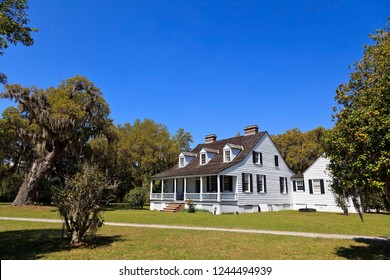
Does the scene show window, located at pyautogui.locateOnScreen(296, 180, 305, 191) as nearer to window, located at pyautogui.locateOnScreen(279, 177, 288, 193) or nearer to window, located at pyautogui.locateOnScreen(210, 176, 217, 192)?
window, located at pyautogui.locateOnScreen(279, 177, 288, 193)

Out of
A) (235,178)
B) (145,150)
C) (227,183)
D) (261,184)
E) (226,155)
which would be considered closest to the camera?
(235,178)

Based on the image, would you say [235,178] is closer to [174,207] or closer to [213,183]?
[213,183]

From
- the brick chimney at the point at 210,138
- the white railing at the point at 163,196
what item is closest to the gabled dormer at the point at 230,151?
the brick chimney at the point at 210,138

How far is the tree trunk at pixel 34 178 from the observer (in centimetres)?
2544

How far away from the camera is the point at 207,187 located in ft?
89.0

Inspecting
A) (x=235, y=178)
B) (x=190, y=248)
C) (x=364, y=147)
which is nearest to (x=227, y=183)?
(x=235, y=178)

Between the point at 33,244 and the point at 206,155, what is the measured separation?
814 inches

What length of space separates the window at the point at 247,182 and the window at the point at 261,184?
4.10ft

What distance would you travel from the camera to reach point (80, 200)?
8.56 m

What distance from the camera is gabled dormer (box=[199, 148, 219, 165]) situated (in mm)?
28516

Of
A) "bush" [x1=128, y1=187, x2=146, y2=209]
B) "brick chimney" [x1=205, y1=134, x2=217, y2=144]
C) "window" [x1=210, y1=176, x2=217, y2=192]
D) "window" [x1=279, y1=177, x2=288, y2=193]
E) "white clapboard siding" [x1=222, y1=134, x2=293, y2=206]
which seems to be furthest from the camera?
"brick chimney" [x1=205, y1=134, x2=217, y2=144]

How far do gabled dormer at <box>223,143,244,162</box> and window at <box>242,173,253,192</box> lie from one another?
2.15 metres

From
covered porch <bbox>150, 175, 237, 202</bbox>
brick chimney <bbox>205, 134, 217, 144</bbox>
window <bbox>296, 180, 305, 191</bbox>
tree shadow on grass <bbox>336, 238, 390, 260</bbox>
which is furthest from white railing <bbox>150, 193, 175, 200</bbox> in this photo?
tree shadow on grass <bbox>336, 238, 390, 260</bbox>

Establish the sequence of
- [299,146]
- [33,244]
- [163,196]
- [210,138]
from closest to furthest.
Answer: [33,244]
[163,196]
[210,138]
[299,146]
